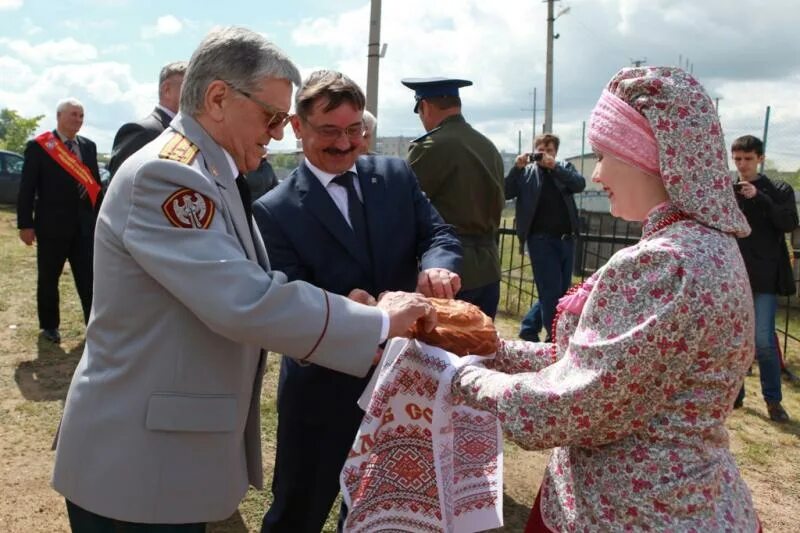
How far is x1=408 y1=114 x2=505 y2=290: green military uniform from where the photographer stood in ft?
14.4

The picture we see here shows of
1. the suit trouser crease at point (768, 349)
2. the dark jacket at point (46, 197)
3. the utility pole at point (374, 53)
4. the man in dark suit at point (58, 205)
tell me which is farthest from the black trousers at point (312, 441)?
the utility pole at point (374, 53)

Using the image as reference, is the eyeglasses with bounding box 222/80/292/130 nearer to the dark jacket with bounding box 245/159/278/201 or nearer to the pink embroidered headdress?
the pink embroidered headdress

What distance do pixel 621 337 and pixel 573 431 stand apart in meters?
0.28

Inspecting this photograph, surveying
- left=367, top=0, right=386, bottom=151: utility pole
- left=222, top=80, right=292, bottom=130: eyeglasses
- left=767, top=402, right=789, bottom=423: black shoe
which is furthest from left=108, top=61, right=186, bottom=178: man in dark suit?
left=767, top=402, right=789, bottom=423: black shoe

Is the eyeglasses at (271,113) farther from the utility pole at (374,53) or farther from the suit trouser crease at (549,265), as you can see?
the utility pole at (374,53)

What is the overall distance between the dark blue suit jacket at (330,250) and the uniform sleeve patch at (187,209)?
0.92m

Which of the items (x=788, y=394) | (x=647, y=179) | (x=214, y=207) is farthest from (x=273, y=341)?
(x=788, y=394)

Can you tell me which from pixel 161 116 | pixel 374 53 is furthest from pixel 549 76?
pixel 161 116

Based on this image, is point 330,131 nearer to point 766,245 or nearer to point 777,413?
point 766,245

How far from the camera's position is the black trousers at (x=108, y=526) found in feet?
6.28

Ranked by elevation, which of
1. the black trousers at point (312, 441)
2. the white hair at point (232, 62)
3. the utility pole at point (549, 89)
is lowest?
the black trousers at point (312, 441)

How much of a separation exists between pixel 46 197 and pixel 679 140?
6.36m

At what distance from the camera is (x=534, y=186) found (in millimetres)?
6906

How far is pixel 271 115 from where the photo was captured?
2.01m
